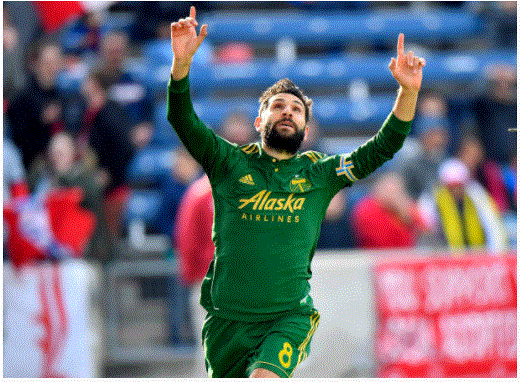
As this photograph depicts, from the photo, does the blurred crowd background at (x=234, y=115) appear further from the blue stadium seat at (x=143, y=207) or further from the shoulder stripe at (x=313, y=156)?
the shoulder stripe at (x=313, y=156)

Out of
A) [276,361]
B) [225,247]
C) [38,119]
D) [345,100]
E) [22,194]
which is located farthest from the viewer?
[345,100]

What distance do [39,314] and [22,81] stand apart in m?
3.24

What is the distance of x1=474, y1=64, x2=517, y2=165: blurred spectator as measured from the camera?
9867mm

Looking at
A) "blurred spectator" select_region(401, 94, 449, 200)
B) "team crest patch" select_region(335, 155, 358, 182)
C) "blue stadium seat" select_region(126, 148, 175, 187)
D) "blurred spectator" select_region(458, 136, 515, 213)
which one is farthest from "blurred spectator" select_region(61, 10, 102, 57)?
"team crest patch" select_region(335, 155, 358, 182)

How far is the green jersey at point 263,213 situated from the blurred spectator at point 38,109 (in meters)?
5.28

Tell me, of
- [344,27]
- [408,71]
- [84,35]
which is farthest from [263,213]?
[344,27]

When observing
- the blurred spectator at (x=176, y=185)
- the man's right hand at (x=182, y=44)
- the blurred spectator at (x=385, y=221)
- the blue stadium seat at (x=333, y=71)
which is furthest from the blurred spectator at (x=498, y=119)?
the man's right hand at (x=182, y=44)

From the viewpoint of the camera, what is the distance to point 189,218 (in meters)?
6.91

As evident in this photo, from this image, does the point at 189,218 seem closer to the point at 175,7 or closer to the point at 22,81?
the point at 22,81

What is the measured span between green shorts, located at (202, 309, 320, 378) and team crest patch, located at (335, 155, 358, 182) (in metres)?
0.83

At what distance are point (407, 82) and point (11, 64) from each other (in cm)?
620

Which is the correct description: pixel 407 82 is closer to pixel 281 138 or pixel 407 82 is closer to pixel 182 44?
pixel 281 138

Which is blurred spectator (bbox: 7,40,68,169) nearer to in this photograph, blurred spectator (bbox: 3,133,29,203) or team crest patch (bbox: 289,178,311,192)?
blurred spectator (bbox: 3,133,29,203)

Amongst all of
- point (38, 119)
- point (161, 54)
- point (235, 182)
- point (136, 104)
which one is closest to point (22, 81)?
point (38, 119)
